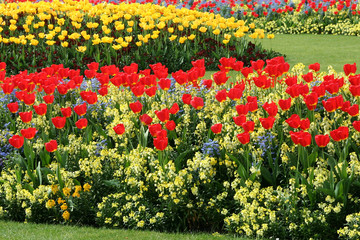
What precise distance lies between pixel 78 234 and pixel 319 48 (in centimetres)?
1201

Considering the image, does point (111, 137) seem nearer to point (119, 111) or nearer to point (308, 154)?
point (119, 111)

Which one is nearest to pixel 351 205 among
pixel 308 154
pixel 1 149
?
pixel 308 154

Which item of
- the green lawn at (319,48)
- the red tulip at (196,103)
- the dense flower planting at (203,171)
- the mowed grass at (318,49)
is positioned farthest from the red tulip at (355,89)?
the green lawn at (319,48)

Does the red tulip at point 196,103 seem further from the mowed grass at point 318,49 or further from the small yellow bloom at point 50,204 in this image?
the mowed grass at point 318,49

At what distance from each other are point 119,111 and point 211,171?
1933 mm

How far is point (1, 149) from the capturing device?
5.95m

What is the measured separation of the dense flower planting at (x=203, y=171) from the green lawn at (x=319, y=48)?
7.21 meters

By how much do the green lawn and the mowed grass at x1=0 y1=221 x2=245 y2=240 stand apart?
8288mm

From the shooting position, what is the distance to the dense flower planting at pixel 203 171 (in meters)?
4.54

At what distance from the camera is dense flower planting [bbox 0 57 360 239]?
4539mm

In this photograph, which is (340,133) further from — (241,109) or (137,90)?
(137,90)

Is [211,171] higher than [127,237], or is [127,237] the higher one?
[211,171]

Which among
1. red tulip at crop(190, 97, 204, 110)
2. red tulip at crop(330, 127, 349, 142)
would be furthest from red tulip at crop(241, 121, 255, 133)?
red tulip at crop(190, 97, 204, 110)

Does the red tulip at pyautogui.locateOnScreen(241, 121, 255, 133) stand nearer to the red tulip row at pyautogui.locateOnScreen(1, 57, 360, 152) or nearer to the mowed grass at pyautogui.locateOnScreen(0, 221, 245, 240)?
the red tulip row at pyautogui.locateOnScreen(1, 57, 360, 152)
